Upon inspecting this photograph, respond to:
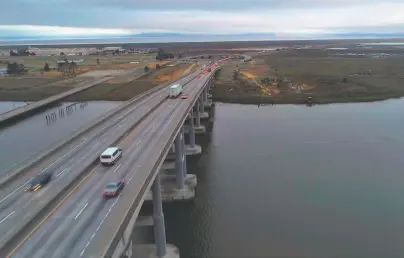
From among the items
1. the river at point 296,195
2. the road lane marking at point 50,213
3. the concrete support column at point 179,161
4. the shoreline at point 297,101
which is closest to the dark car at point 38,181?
the road lane marking at point 50,213

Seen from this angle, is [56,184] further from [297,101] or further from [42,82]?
[42,82]

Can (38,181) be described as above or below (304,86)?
above

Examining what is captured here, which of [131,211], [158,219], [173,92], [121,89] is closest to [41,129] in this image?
[173,92]

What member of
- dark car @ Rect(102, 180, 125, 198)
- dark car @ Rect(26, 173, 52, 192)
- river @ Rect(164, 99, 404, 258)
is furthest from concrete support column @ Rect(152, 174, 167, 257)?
dark car @ Rect(26, 173, 52, 192)

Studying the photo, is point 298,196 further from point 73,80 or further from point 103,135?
point 73,80

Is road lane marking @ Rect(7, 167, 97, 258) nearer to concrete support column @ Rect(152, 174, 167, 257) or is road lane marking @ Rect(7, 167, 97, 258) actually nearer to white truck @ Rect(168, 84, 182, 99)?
concrete support column @ Rect(152, 174, 167, 257)

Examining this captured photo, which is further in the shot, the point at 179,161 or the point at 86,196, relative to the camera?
the point at 179,161

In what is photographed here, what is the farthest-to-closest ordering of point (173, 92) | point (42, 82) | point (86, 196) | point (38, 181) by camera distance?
point (42, 82) → point (173, 92) → point (38, 181) → point (86, 196)
